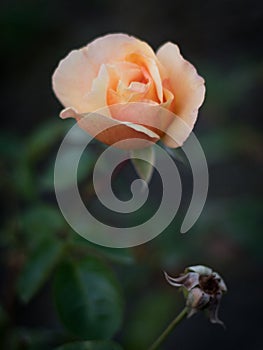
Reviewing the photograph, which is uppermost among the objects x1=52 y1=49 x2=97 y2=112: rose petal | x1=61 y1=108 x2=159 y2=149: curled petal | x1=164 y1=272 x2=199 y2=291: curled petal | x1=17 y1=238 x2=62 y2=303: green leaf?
Answer: x1=52 y1=49 x2=97 y2=112: rose petal

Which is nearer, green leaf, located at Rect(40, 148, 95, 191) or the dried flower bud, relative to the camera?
the dried flower bud

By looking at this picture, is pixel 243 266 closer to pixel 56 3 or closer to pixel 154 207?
pixel 154 207

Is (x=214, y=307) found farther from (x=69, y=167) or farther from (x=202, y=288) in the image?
(x=69, y=167)

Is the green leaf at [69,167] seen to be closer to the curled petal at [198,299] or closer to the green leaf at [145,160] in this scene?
the green leaf at [145,160]

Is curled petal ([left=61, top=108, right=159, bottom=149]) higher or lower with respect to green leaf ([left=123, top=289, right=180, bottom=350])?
higher

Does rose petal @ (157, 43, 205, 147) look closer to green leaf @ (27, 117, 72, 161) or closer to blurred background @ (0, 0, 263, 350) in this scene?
blurred background @ (0, 0, 263, 350)

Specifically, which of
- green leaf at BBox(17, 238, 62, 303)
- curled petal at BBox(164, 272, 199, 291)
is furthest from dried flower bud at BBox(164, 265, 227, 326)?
green leaf at BBox(17, 238, 62, 303)

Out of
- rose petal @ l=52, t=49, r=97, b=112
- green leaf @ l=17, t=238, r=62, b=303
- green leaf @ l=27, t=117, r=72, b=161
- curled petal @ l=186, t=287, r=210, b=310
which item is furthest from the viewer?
green leaf @ l=27, t=117, r=72, b=161

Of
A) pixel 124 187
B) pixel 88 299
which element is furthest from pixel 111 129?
pixel 124 187
